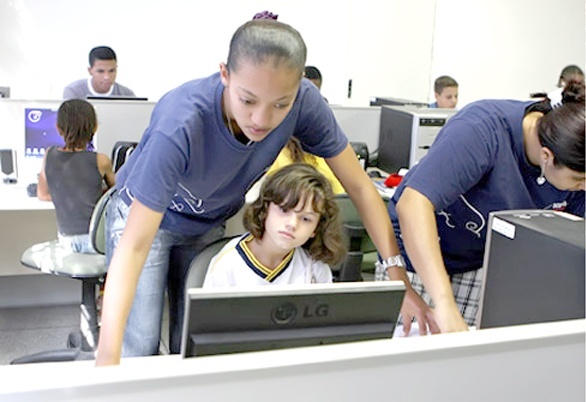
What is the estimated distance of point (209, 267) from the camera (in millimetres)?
1447

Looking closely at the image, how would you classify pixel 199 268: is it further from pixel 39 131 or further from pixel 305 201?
pixel 39 131

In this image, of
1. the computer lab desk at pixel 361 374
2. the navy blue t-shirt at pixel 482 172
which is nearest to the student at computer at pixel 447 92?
the navy blue t-shirt at pixel 482 172

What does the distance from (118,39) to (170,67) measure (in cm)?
45

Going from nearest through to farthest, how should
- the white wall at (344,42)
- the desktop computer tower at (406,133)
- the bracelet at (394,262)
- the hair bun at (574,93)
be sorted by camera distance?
the hair bun at (574,93), the bracelet at (394,262), the desktop computer tower at (406,133), the white wall at (344,42)

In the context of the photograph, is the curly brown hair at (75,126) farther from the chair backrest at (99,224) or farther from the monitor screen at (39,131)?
the chair backrest at (99,224)

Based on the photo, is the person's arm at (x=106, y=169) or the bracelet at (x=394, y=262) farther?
the person's arm at (x=106, y=169)

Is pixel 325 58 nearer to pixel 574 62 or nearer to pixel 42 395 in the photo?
pixel 574 62

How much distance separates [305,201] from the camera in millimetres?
1614

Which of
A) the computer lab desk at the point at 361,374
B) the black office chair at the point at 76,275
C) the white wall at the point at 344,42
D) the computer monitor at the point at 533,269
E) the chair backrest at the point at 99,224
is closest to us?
the computer lab desk at the point at 361,374

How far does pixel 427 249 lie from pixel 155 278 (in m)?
0.63

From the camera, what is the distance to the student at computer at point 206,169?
1.08m

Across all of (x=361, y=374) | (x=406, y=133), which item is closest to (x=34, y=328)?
(x=406, y=133)

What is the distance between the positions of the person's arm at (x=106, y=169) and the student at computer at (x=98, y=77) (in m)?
1.51

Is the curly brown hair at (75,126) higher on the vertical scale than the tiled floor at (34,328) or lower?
higher
